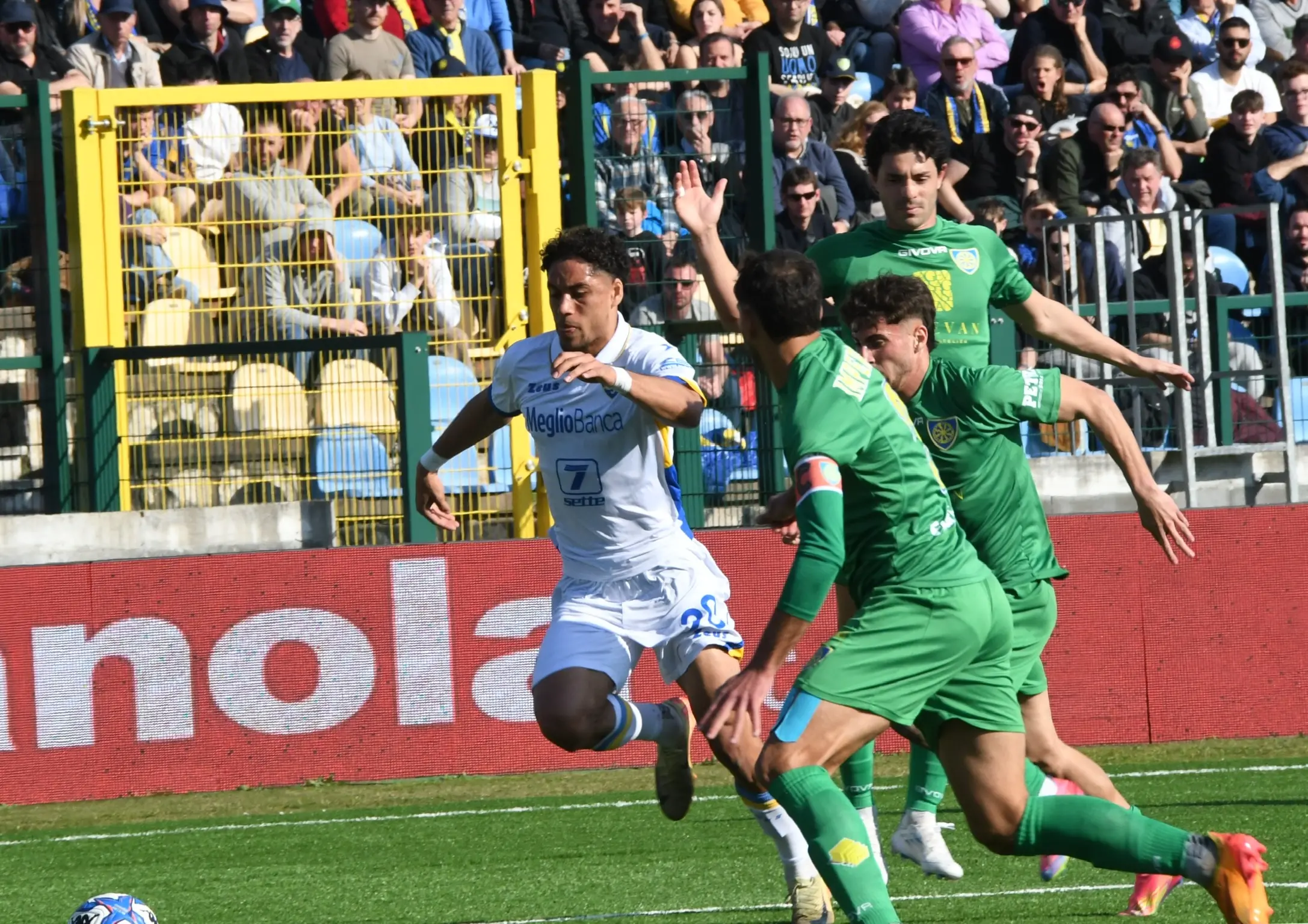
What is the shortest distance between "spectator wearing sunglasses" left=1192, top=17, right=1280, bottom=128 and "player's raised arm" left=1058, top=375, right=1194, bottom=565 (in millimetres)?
11533

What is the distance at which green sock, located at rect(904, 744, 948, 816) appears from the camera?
720cm

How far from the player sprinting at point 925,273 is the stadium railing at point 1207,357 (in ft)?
13.5

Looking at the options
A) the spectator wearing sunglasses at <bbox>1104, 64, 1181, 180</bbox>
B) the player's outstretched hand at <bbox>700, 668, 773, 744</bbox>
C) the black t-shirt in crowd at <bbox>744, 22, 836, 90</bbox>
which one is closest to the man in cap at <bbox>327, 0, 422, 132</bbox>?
the black t-shirt in crowd at <bbox>744, 22, 836, 90</bbox>

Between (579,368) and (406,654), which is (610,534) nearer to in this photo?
(579,368)

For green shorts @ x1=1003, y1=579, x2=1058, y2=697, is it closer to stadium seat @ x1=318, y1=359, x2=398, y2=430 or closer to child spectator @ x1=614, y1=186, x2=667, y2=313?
stadium seat @ x1=318, y1=359, x2=398, y2=430

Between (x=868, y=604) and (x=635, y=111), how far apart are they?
24.0ft

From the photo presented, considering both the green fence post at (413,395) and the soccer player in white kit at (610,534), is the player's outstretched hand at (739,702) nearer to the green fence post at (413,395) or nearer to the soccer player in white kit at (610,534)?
the soccer player in white kit at (610,534)

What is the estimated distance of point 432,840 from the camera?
9352 millimetres

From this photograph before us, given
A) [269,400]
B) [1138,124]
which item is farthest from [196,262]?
[1138,124]

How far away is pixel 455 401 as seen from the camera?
12039mm

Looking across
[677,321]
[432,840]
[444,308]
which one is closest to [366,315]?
[444,308]

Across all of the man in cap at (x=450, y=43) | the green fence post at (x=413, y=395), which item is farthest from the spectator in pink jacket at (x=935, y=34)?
the green fence post at (x=413, y=395)

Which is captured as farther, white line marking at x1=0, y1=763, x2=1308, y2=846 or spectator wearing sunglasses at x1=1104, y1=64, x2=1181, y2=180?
spectator wearing sunglasses at x1=1104, y1=64, x2=1181, y2=180

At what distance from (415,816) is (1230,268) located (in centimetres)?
785
